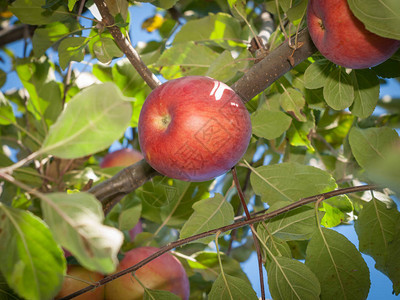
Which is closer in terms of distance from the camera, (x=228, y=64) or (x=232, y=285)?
(x=232, y=285)

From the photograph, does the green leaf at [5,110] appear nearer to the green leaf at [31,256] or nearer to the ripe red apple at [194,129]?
the ripe red apple at [194,129]

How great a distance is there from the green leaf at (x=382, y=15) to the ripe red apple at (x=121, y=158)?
102 centimetres

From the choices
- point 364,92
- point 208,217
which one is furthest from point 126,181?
point 364,92

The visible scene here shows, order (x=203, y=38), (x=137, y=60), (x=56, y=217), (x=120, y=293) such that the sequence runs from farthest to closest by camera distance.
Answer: (x=203, y=38) < (x=120, y=293) < (x=137, y=60) < (x=56, y=217)

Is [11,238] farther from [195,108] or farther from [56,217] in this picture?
[195,108]

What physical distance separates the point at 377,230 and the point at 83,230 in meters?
0.57

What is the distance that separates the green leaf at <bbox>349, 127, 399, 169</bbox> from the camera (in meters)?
0.65

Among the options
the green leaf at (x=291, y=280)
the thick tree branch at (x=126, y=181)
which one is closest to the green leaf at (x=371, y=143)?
the green leaf at (x=291, y=280)

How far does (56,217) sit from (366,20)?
46 centimetres

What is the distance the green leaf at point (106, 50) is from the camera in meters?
0.81

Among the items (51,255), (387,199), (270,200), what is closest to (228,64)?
(270,200)

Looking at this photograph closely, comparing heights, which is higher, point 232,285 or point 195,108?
point 195,108

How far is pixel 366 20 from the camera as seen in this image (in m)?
0.51

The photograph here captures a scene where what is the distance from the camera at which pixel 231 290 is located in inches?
26.8
